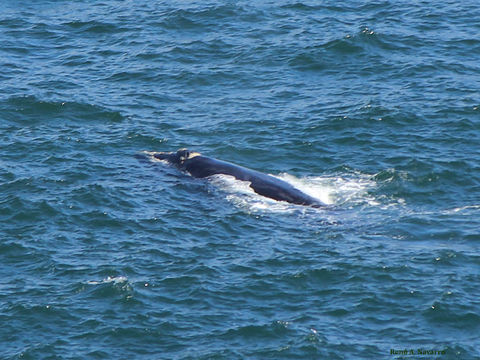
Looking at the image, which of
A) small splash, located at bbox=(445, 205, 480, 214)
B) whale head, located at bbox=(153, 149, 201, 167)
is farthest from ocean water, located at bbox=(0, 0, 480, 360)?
whale head, located at bbox=(153, 149, 201, 167)

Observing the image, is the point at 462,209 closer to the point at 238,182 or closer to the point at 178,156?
the point at 238,182

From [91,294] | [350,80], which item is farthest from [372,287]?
[350,80]

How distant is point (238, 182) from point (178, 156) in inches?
131

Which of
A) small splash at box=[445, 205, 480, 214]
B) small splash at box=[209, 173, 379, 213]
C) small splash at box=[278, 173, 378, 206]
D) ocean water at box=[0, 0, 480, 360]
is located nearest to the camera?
ocean water at box=[0, 0, 480, 360]

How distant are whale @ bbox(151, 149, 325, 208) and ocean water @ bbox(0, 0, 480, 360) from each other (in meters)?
0.45

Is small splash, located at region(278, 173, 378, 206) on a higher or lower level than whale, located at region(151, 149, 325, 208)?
lower

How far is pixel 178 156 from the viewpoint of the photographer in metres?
35.9

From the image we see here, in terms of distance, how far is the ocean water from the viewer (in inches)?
1008

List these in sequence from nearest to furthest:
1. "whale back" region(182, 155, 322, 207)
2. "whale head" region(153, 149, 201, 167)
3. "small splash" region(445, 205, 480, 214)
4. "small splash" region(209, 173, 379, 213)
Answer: "small splash" region(445, 205, 480, 214), "small splash" region(209, 173, 379, 213), "whale back" region(182, 155, 322, 207), "whale head" region(153, 149, 201, 167)

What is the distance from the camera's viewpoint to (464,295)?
86.9ft

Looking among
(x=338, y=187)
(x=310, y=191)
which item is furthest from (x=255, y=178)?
(x=338, y=187)

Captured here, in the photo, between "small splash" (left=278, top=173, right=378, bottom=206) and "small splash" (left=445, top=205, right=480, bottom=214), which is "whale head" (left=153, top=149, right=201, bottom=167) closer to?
"small splash" (left=278, top=173, right=378, bottom=206)

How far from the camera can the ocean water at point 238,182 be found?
25609 millimetres

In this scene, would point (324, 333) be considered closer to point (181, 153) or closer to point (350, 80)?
point (181, 153)
